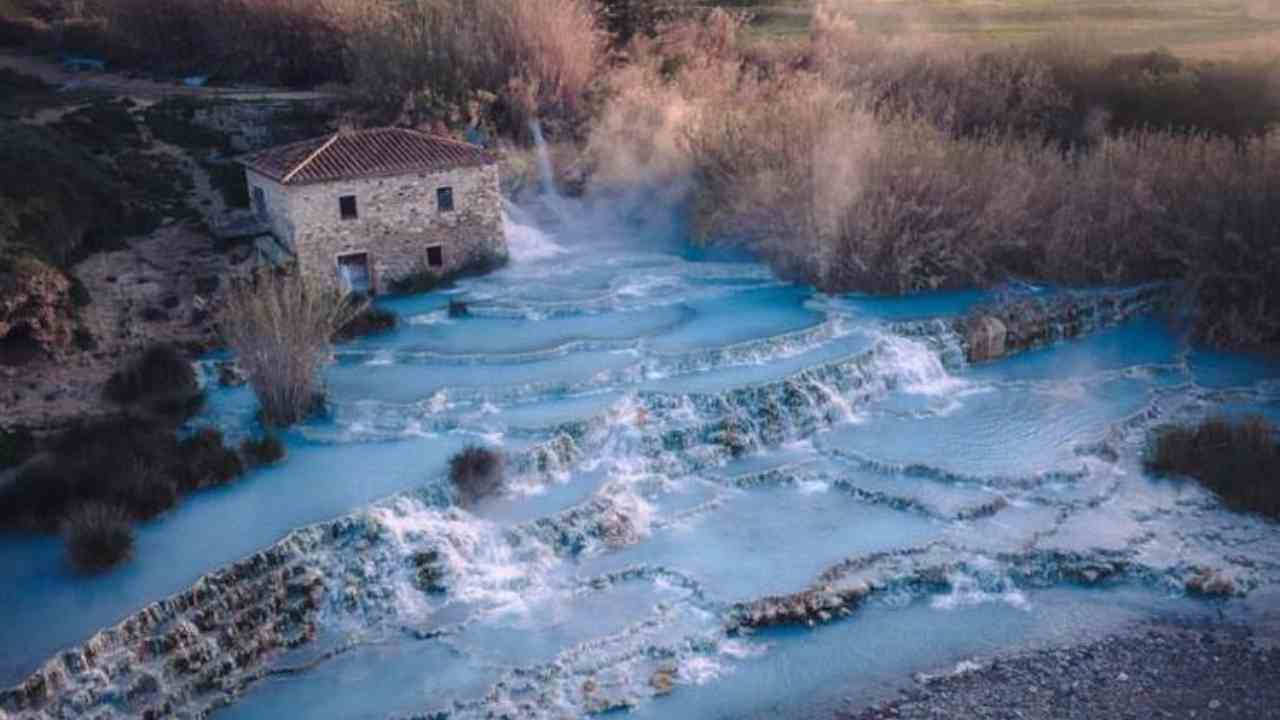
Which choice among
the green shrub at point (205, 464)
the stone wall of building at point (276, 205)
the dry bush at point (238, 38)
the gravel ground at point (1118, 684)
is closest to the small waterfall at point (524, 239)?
the stone wall of building at point (276, 205)

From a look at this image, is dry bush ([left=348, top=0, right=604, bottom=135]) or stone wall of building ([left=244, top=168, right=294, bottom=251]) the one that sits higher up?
dry bush ([left=348, top=0, right=604, bottom=135])

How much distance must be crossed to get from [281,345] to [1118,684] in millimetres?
11940

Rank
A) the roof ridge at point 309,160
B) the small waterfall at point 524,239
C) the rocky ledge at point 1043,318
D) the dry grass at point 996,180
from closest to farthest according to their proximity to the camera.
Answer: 1. the rocky ledge at point 1043,318
2. the roof ridge at point 309,160
3. the dry grass at point 996,180
4. the small waterfall at point 524,239

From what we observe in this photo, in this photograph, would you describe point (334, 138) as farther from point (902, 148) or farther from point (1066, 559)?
point (1066, 559)

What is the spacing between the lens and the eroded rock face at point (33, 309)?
19688 millimetres

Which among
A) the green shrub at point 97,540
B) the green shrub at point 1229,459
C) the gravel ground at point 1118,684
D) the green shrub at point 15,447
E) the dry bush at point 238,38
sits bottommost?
the gravel ground at point 1118,684

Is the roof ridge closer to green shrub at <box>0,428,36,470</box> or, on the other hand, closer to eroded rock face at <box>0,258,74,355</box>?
eroded rock face at <box>0,258,74,355</box>

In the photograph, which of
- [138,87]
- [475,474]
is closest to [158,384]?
[475,474]

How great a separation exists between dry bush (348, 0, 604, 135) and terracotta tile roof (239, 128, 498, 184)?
6.32 m

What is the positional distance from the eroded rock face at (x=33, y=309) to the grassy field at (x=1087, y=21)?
2438 centimetres

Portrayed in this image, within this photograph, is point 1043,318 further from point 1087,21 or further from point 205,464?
point 1087,21

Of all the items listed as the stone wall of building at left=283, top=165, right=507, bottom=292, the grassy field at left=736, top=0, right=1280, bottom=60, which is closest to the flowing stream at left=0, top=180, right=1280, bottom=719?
the stone wall of building at left=283, top=165, right=507, bottom=292

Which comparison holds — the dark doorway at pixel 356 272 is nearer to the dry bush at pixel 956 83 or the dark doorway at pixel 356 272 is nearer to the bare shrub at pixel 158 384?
the bare shrub at pixel 158 384

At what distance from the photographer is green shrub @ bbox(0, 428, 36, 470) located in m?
17.0
